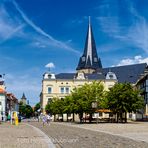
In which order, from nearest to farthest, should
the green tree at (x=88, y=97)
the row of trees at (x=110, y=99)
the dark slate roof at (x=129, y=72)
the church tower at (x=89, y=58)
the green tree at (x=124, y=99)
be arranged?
the green tree at (x=124, y=99)
the row of trees at (x=110, y=99)
the green tree at (x=88, y=97)
the dark slate roof at (x=129, y=72)
the church tower at (x=89, y=58)

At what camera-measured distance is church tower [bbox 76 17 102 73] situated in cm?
15375

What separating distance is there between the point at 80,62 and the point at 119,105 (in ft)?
330

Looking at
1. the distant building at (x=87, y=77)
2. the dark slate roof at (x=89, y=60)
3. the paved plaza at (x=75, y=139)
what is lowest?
the paved plaza at (x=75, y=139)

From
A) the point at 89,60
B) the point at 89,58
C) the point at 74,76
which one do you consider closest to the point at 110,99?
the point at 74,76

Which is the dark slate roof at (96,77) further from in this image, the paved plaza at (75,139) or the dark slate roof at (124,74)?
the paved plaza at (75,139)

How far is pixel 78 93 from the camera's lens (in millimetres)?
68000

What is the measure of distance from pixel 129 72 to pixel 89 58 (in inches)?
839

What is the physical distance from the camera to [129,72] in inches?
5600

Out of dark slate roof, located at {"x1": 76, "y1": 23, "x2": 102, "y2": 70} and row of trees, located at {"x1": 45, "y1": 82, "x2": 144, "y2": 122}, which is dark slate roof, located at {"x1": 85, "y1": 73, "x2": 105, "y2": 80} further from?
row of trees, located at {"x1": 45, "y1": 82, "x2": 144, "y2": 122}

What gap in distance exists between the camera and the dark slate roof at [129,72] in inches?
5443

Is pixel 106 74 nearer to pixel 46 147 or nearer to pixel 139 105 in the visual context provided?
pixel 139 105

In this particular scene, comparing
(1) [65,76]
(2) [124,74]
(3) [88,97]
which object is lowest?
(3) [88,97]

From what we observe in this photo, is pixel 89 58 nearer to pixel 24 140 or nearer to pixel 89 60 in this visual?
pixel 89 60

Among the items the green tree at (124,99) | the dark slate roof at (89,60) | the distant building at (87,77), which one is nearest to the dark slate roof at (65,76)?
the distant building at (87,77)
